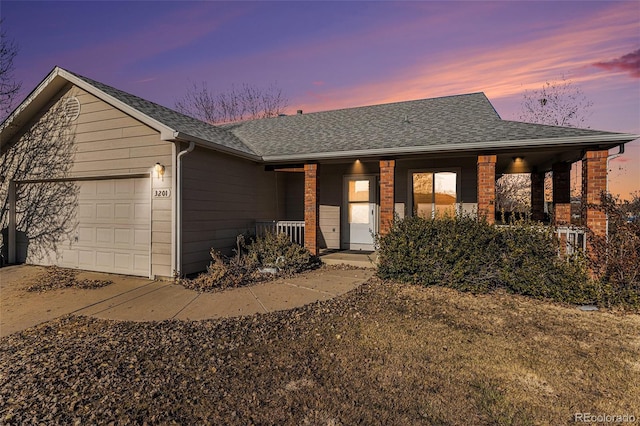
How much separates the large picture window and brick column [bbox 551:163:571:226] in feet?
8.86

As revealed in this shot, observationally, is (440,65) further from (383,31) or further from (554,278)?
(554,278)

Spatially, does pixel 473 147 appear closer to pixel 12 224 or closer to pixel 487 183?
pixel 487 183

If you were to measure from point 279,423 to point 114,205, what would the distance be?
7.23 meters

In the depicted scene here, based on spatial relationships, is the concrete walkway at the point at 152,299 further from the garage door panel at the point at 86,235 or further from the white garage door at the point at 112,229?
the garage door panel at the point at 86,235

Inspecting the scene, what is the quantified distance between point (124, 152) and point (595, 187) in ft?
33.8

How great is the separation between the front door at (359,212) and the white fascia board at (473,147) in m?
2.53

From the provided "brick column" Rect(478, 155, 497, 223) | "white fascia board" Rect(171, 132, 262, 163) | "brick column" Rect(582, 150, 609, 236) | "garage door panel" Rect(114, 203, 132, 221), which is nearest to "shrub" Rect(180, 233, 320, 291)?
"garage door panel" Rect(114, 203, 132, 221)

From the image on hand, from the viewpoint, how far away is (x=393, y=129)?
9047 mm

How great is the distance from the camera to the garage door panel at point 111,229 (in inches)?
284

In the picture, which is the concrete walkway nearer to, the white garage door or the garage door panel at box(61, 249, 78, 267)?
the white garage door

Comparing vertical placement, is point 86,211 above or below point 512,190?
below

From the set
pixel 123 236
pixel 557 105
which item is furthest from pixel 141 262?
pixel 557 105

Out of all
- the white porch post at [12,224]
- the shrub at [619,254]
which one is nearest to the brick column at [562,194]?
the shrub at [619,254]

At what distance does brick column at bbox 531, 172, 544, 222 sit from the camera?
10328 millimetres
